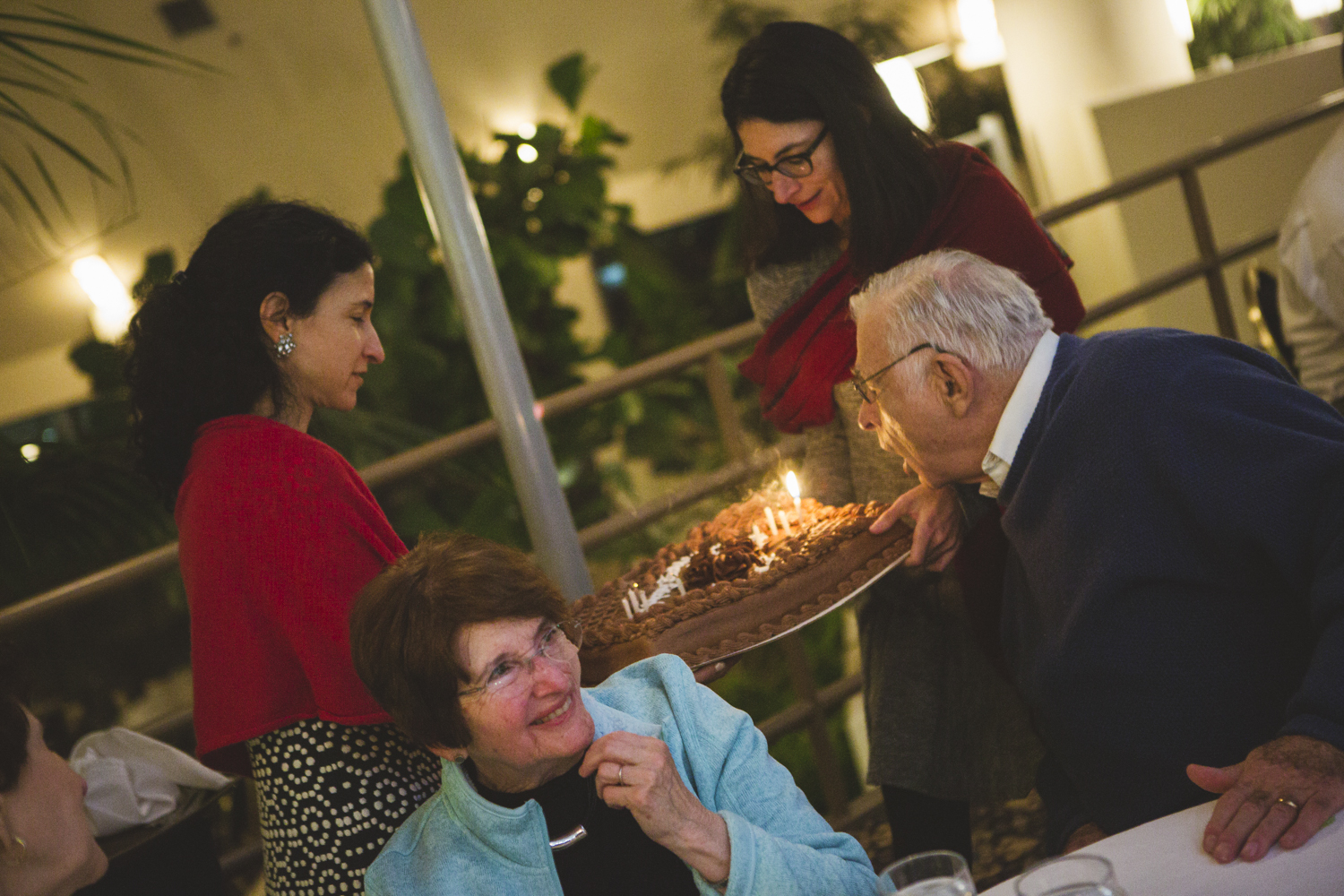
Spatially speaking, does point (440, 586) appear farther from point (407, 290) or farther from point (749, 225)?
point (407, 290)

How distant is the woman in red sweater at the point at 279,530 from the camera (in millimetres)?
1377

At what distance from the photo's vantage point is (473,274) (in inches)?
70.7

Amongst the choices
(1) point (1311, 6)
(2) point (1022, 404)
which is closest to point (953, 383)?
(2) point (1022, 404)

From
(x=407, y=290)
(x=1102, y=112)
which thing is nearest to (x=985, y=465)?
(x=407, y=290)

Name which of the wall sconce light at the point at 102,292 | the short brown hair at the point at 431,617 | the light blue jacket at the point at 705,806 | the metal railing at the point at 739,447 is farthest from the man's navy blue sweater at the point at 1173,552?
the wall sconce light at the point at 102,292

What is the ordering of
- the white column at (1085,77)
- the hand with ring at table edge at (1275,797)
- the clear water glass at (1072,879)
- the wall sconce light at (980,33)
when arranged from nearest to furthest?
1. the clear water glass at (1072,879)
2. the hand with ring at table edge at (1275,797)
3. the white column at (1085,77)
4. the wall sconce light at (980,33)

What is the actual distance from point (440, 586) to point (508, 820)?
26cm

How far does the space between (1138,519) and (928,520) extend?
15.1 inches

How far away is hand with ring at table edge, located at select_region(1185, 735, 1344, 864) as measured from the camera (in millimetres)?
1004

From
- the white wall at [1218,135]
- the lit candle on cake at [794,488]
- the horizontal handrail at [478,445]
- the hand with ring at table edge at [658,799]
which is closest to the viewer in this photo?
the hand with ring at table edge at [658,799]

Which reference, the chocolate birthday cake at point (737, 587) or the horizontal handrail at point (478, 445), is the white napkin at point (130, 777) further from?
the chocolate birthday cake at point (737, 587)

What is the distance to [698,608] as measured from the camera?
153 centimetres

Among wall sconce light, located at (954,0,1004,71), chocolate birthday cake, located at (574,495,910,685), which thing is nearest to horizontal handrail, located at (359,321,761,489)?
chocolate birthday cake, located at (574,495,910,685)

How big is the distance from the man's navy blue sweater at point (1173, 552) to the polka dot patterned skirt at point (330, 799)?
84 centimetres
